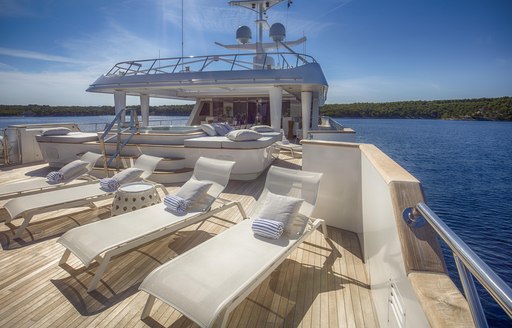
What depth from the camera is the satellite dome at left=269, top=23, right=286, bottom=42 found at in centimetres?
1298

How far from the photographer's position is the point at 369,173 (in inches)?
100

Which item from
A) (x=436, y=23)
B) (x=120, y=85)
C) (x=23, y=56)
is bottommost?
(x=120, y=85)

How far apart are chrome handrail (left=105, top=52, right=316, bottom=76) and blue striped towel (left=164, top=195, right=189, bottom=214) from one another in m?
7.05

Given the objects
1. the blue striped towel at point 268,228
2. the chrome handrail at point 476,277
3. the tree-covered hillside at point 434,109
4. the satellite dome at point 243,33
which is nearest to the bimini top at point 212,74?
the satellite dome at point 243,33

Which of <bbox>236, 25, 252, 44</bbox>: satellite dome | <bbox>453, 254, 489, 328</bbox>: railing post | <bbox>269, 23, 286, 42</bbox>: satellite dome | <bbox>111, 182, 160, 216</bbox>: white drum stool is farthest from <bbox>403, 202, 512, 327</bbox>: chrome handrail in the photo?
<bbox>236, 25, 252, 44</bbox>: satellite dome

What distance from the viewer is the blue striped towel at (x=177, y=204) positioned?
310cm

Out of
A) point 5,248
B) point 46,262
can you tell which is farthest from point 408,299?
point 5,248

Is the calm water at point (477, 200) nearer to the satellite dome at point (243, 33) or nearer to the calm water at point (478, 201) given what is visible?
the calm water at point (478, 201)

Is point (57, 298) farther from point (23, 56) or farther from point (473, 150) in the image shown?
point (473, 150)

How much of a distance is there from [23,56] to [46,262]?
24.5m

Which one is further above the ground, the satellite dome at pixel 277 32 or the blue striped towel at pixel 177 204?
the satellite dome at pixel 277 32

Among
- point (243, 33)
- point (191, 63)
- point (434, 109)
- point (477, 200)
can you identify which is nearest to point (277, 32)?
point (243, 33)

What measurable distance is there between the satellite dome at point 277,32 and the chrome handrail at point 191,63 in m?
3.54

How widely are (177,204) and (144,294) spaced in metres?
1.07
